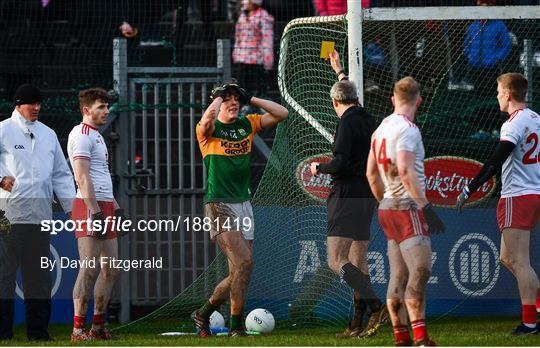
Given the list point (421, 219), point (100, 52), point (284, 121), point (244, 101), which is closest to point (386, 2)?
point (100, 52)

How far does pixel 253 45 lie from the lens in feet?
47.4

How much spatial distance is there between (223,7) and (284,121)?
5.52 meters

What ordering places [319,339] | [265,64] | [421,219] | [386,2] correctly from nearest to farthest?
[421,219] < [319,339] < [265,64] < [386,2]

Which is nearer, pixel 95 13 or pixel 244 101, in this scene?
pixel 244 101

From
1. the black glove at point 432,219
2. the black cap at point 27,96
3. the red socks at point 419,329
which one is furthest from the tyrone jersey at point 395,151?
the black cap at point 27,96

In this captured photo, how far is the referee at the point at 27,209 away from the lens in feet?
32.2

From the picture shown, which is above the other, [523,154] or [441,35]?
[441,35]

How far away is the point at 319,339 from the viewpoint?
9461 mm

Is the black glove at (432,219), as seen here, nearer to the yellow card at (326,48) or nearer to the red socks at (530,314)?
the red socks at (530,314)

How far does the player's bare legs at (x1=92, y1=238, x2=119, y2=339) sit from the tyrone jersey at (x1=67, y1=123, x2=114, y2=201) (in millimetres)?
386

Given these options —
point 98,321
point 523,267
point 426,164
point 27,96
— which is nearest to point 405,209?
point 523,267

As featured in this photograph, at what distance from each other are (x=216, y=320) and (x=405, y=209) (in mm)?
3038

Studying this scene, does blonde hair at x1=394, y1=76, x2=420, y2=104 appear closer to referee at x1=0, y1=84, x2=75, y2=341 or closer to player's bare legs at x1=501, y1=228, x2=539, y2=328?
player's bare legs at x1=501, y1=228, x2=539, y2=328

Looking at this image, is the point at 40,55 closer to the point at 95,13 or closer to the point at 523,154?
the point at 95,13
